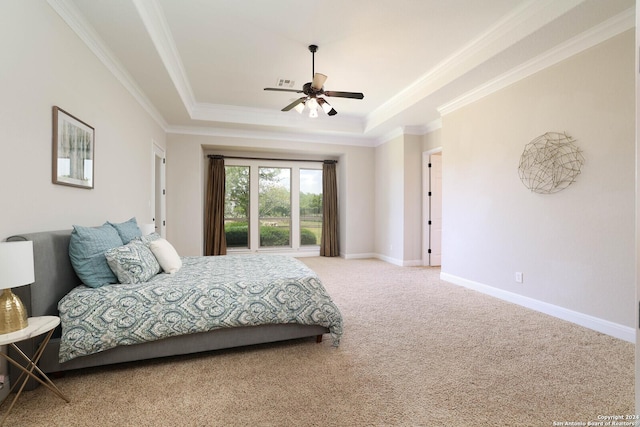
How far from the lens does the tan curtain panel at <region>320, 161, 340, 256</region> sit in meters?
7.30

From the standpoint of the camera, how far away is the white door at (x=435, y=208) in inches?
241

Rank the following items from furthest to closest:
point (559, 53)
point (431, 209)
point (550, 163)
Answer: point (431, 209) → point (550, 163) → point (559, 53)

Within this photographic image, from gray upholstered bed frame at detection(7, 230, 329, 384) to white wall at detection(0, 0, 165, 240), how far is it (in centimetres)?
19

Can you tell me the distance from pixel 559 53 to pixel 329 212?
4979 millimetres

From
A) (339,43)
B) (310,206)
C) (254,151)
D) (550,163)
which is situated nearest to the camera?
(550,163)

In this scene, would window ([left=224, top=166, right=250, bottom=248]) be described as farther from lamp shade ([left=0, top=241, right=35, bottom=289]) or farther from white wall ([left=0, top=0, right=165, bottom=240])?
lamp shade ([left=0, top=241, right=35, bottom=289])

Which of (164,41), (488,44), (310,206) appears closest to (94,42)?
(164,41)

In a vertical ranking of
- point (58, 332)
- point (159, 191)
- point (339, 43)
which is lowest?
point (58, 332)

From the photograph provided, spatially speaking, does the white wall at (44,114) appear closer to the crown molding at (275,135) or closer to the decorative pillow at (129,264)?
the decorative pillow at (129,264)

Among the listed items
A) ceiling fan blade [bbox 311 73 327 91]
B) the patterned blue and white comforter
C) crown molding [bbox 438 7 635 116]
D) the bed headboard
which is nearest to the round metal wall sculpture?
crown molding [bbox 438 7 635 116]

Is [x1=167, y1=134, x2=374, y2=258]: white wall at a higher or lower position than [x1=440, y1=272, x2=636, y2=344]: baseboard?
higher

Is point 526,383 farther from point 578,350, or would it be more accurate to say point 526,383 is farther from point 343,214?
point 343,214

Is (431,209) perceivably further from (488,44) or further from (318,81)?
(318,81)

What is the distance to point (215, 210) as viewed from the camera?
265 inches
